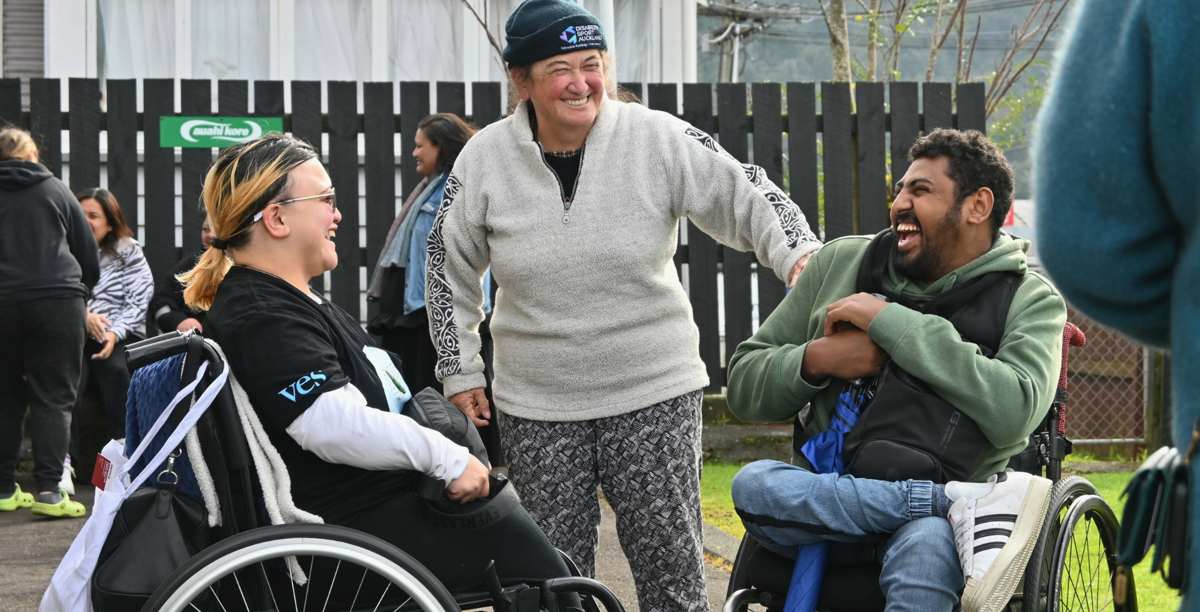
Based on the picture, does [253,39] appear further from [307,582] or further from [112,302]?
[307,582]

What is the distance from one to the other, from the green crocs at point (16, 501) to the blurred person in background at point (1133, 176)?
5.91m

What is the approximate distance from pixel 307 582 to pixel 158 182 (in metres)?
5.19

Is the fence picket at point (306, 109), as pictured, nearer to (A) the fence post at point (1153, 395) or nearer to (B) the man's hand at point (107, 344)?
(B) the man's hand at point (107, 344)

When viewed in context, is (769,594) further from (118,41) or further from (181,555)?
(118,41)

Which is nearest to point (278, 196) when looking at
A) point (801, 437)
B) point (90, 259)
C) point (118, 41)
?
point (801, 437)

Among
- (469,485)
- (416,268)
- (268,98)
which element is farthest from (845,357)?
(268,98)

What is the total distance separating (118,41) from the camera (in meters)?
9.99

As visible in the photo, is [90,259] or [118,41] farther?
[118,41]

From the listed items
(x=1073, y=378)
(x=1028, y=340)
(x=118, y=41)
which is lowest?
(x=1073, y=378)

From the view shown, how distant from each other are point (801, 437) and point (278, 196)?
1492mm

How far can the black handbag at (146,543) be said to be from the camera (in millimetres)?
2441

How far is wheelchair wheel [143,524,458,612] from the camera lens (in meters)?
2.38

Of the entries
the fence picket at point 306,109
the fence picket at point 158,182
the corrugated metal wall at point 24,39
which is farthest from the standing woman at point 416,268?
the corrugated metal wall at point 24,39

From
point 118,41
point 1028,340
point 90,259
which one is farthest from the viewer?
point 118,41
